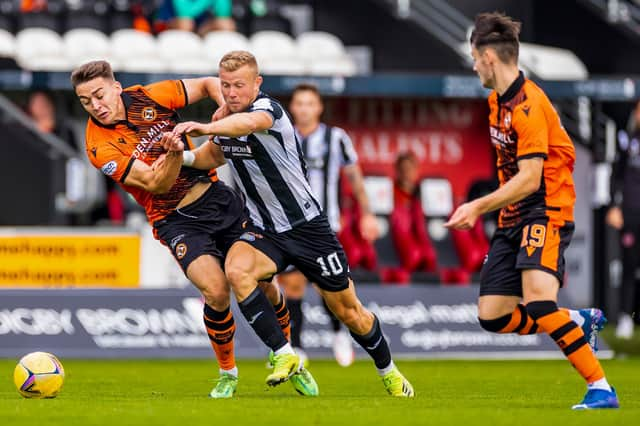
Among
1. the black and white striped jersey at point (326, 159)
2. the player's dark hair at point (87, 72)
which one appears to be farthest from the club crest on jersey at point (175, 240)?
the black and white striped jersey at point (326, 159)

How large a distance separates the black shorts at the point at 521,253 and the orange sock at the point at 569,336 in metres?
0.20

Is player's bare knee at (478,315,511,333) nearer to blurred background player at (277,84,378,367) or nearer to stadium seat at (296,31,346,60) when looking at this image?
blurred background player at (277,84,378,367)

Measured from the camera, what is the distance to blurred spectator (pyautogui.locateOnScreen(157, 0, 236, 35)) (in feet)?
57.6

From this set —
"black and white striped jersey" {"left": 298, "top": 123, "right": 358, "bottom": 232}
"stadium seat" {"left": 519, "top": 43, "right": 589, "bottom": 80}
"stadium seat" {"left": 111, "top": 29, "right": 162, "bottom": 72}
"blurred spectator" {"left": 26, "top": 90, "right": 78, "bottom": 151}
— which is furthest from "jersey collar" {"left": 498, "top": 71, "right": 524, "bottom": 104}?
"blurred spectator" {"left": 26, "top": 90, "right": 78, "bottom": 151}

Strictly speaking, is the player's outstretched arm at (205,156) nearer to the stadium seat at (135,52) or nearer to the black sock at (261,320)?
the black sock at (261,320)

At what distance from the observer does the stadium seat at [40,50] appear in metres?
16.4

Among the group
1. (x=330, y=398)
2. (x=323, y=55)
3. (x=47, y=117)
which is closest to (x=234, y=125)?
(x=330, y=398)

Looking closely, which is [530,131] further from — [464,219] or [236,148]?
[236,148]

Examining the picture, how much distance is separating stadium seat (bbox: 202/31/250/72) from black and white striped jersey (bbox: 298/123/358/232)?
411 centimetres

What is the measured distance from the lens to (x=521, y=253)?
785 cm

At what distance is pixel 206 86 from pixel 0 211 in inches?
304

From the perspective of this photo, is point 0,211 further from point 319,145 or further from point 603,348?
point 603,348

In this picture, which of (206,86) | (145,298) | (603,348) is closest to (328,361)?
(145,298)

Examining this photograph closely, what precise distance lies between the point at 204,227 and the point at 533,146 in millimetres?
2288
